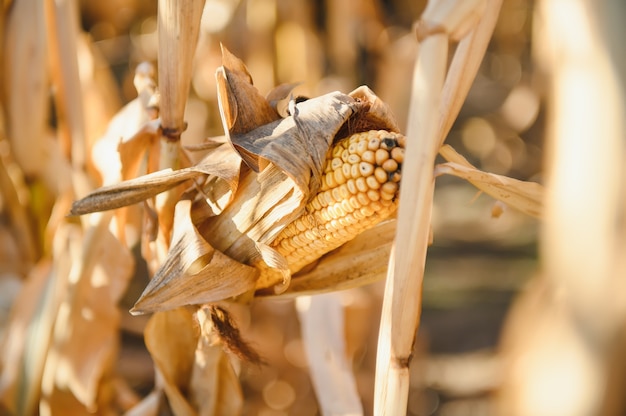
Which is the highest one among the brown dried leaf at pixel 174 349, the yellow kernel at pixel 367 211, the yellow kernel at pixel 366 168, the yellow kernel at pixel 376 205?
the yellow kernel at pixel 366 168

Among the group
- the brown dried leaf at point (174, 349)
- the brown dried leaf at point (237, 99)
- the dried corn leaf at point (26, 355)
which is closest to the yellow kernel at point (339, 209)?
the brown dried leaf at point (237, 99)

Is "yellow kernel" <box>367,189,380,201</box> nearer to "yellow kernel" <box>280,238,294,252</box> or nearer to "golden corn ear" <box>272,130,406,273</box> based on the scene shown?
"golden corn ear" <box>272,130,406,273</box>

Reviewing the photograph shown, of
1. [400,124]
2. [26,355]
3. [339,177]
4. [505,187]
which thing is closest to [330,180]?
[339,177]

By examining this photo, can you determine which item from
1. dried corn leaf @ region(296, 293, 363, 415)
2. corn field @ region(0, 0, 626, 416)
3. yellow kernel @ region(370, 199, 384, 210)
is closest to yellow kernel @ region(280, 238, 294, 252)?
corn field @ region(0, 0, 626, 416)

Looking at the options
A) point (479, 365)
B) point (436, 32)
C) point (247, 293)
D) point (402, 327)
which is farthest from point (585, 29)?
point (479, 365)

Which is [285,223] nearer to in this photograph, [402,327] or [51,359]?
[402,327]

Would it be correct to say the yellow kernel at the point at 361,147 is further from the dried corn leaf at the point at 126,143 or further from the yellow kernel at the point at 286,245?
the dried corn leaf at the point at 126,143

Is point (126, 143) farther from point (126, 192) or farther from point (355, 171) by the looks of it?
point (355, 171)
